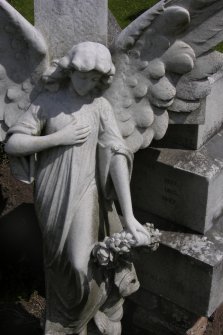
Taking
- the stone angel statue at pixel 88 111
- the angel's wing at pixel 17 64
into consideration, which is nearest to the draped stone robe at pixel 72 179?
the stone angel statue at pixel 88 111

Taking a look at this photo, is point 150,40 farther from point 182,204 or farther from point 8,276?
point 8,276

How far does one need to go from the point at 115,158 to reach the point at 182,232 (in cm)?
117

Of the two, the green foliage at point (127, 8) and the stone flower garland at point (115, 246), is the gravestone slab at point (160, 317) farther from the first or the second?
the green foliage at point (127, 8)

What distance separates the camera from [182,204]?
15.8 feet

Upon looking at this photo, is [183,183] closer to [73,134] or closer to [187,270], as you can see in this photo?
[187,270]

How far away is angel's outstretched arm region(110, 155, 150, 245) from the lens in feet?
13.0

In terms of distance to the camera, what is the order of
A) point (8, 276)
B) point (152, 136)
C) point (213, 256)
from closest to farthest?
1. point (152, 136)
2. point (213, 256)
3. point (8, 276)

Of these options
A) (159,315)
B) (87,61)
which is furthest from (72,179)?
(159,315)

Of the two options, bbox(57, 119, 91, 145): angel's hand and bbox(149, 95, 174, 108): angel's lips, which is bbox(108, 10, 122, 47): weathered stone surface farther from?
bbox(57, 119, 91, 145): angel's hand

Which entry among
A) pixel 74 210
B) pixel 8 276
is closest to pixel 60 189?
pixel 74 210

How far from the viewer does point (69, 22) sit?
13.3 feet

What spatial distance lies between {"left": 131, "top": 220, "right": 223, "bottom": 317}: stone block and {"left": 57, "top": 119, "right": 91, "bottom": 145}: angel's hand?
4.25 feet

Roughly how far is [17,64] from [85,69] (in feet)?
1.92

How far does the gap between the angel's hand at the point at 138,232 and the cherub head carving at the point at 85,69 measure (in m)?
0.81
